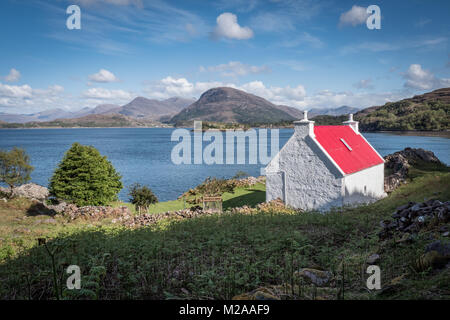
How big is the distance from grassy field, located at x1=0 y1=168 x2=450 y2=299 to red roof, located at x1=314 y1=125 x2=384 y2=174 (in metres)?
→ 9.76

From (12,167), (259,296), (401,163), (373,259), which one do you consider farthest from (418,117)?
(259,296)

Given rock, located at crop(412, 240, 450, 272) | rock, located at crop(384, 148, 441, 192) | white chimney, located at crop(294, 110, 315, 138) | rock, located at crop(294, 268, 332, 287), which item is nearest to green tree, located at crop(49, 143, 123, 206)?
white chimney, located at crop(294, 110, 315, 138)

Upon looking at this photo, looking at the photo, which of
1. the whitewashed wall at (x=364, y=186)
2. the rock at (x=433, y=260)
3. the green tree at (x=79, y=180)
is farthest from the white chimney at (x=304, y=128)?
the green tree at (x=79, y=180)

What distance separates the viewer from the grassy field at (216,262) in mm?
5551

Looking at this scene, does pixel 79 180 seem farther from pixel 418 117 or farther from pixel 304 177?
pixel 418 117

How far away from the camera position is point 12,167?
30.2m

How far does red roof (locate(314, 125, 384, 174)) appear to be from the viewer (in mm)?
21555

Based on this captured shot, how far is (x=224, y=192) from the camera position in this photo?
33625 mm

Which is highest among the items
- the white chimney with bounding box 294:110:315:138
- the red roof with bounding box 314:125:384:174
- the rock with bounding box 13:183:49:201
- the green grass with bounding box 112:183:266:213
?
the white chimney with bounding box 294:110:315:138

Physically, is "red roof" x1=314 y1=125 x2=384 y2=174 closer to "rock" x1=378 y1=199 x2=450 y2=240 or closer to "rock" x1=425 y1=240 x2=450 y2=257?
"rock" x1=378 y1=199 x2=450 y2=240

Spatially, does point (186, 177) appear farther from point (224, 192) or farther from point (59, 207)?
point (59, 207)

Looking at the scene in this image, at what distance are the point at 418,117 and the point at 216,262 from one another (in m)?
110

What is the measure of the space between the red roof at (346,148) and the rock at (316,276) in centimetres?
1565
